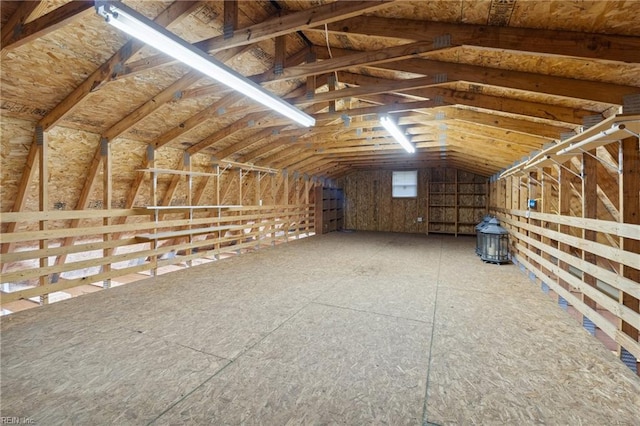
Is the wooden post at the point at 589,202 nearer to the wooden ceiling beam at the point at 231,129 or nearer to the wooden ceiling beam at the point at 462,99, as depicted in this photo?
the wooden ceiling beam at the point at 462,99

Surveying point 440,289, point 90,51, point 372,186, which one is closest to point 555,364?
point 440,289

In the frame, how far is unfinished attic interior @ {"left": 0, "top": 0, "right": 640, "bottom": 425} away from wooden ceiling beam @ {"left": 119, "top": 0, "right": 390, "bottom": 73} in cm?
2

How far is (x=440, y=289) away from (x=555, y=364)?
5.56 feet

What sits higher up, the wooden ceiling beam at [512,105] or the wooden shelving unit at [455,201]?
the wooden ceiling beam at [512,105]

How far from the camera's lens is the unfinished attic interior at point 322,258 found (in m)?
1.71

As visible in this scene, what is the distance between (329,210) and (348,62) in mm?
7775

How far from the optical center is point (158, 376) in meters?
1.82

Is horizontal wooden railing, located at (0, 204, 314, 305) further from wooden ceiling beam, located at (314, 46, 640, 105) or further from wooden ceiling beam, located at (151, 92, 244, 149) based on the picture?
wooden ceiling beam, located at (314, 46, 640, 105)

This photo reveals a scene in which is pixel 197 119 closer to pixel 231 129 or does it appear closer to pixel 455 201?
pixel 231 129

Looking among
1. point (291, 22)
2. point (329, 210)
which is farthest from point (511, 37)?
point (329, 210)

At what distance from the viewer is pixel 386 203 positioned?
1129 cm

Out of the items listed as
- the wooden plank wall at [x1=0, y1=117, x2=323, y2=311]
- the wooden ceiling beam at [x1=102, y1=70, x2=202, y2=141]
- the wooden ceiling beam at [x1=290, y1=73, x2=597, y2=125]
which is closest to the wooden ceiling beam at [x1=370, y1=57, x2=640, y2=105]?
the wooden ceiling beam at [x1=290, y1=73, x2=597, y2=125]

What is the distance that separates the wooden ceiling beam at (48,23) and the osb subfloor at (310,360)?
2535 mm

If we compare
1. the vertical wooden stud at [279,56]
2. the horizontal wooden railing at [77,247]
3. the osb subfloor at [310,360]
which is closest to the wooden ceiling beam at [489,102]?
the vertical wooden stud at [279,56]
